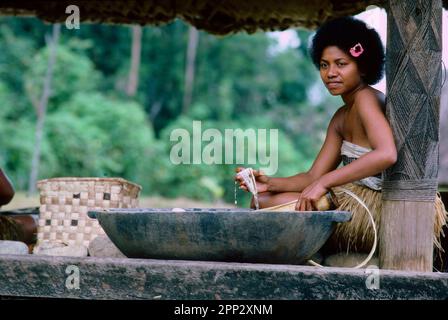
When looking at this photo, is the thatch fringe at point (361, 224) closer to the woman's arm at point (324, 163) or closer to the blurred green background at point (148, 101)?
the woman's arm at point (324, 163)

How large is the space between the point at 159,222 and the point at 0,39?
13903 millimetres

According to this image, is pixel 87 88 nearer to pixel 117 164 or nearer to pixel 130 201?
pixel 117 164

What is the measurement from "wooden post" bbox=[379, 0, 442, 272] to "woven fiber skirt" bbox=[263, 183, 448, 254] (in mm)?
223

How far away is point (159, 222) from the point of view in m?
2.46

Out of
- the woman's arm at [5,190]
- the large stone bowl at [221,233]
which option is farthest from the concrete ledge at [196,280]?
the woman's arm at [5,190]

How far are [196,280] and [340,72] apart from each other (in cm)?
122

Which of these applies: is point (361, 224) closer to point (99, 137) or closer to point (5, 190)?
point (5, 190)

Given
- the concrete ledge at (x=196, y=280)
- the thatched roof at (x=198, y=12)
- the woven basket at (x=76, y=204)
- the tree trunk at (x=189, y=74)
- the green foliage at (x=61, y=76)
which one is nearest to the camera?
the concrete ledge at (x=196, y=280)

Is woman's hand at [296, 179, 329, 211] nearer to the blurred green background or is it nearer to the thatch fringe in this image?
the thatch fringe

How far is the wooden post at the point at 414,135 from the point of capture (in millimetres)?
2592

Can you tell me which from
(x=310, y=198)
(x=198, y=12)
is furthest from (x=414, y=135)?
(x=198, y=12)

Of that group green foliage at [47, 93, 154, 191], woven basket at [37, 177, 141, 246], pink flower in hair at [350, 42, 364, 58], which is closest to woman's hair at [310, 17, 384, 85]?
pink flower in hair at [350, 42, 364, 58]

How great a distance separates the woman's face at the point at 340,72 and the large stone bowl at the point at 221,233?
77 centimetres

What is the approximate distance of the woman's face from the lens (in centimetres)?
304
